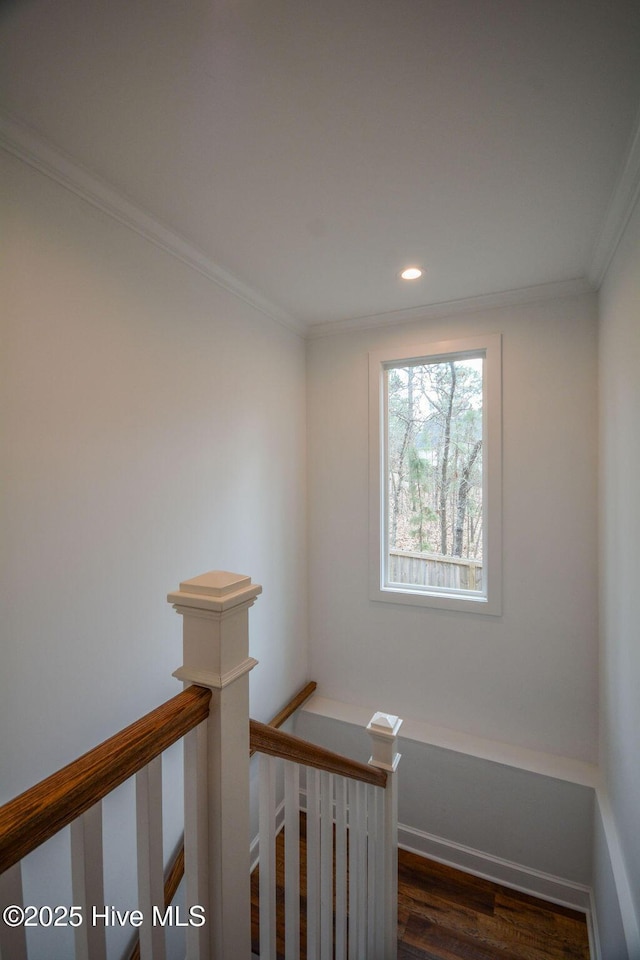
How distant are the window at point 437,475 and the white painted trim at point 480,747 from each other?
749 millimetres

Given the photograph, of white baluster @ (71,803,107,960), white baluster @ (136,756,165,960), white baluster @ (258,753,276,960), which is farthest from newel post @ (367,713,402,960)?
white baluster @ (71,803,107,960)

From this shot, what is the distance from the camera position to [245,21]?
1009 mm

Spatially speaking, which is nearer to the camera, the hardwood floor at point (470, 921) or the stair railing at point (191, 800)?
the stair railing at point (191, 800)

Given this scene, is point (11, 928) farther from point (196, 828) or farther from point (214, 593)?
point (214, 593)

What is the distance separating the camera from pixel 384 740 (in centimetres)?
165

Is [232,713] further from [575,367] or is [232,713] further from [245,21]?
[575,367]

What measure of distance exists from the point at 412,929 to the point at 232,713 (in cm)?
212

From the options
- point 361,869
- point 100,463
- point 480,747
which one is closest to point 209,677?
point 100,463

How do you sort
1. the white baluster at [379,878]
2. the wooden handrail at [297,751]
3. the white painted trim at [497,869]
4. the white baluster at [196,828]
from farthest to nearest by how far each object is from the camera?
the white painted trim at [497,869] → the white baluster at [379,878] → the wooden handrail at [297,751] → the white baluster at [196,828]

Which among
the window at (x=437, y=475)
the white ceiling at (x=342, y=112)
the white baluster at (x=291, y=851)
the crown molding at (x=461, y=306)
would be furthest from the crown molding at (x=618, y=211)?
the white baluster at (x=291, y=851)

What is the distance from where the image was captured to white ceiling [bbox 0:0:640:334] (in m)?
1.01

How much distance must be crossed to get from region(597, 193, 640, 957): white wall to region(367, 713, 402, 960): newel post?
2.57 feet

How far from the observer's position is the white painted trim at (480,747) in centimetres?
225

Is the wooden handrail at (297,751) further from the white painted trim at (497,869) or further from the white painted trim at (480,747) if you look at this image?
the white painted trim at (497,869)
